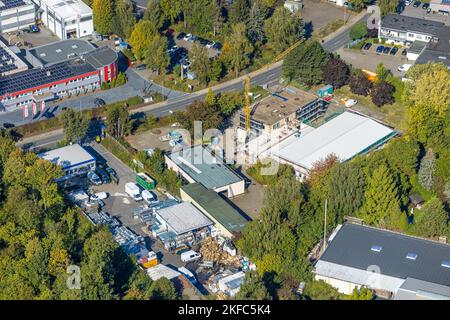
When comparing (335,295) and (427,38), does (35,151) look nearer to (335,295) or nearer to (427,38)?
(335,295)

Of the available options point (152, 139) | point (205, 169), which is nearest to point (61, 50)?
point (152, 139)

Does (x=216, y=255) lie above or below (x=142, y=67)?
above

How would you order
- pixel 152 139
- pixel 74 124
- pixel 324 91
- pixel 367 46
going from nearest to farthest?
pixel 74 124 → pixel 152 139 → pixel 324 91 → pixel 367 46

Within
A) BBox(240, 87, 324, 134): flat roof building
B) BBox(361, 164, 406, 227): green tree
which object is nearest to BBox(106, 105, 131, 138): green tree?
BBox(240, 87, 324, 134): flat roof building

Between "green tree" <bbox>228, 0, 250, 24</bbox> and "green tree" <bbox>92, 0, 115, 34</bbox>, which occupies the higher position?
"green tree" <bbox>228, 0, 250, 24</bbox>

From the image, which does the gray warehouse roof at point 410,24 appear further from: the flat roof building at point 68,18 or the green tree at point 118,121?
the green tree at point 118,121

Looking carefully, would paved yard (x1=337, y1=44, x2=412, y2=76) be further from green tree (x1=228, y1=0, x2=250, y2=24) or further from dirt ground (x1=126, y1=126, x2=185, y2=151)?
dirt ground (x1=126, y1=126, x2=185, y2=151)

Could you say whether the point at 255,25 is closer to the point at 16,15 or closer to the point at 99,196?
the point at 16,15

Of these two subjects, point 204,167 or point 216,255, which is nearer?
point 216,255

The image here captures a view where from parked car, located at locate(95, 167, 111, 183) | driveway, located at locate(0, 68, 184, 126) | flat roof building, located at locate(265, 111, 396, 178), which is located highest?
flat roof building, located at locate(265, 111, 396, 178)
